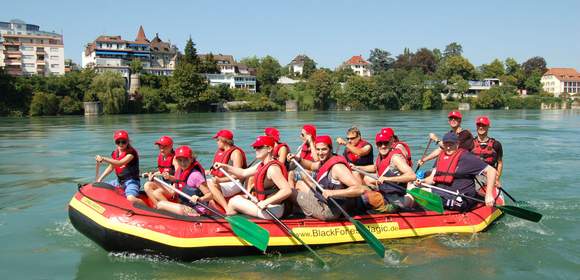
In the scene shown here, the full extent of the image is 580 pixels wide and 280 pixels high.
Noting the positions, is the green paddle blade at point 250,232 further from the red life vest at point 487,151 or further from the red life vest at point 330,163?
the red life vest at point 487,151

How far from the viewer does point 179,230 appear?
6.21 metres

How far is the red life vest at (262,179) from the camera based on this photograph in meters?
6.06

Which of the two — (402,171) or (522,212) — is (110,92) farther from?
(522,212)

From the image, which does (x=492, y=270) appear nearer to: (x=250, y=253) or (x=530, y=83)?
(x=250, y=253)

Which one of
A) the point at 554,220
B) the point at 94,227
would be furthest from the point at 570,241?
the point at 94,227

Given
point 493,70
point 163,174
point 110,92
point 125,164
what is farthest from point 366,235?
point 493,70

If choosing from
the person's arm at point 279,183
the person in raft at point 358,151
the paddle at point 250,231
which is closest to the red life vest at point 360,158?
the person in raft at point 358,151

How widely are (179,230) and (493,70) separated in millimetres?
115620

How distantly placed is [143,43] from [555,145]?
80.9 meters

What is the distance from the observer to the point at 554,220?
28.7ft

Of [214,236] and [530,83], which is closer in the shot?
[214,236]

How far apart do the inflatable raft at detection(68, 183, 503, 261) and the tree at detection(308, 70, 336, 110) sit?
7273 centimetres

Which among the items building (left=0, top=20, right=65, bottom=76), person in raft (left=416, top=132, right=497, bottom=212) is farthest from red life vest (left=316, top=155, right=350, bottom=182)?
building (left=0, top=20, right=65, bottom=76)

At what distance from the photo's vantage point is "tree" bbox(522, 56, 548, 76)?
114375 millimetres
